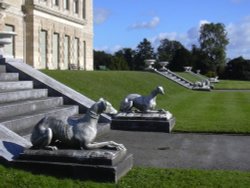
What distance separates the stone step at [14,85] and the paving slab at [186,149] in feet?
8.08

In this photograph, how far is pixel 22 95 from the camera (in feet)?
37.4

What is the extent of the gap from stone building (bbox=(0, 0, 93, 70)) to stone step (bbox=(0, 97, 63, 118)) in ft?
96.4

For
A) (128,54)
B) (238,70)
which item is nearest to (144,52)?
(128,54)

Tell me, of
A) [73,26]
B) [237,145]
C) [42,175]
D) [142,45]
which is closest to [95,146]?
[42,175]

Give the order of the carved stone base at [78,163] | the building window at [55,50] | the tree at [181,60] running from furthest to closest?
the tree at [181,60]
the building window at [55,50]
the carved stone base at [78,163]

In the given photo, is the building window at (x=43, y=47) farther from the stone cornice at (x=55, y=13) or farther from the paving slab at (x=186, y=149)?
the paving slab at (x=186, y=149)

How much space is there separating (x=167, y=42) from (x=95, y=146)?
4572 inches

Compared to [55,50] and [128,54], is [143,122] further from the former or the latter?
[128,54]

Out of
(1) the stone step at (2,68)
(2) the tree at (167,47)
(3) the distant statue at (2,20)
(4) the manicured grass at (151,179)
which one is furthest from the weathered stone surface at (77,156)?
(2) the tree at (167,47)

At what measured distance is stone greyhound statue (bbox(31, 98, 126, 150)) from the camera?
7.50m

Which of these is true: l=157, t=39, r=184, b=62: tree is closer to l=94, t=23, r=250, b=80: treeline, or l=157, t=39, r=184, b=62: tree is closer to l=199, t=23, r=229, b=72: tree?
l=94, t=23, r=250, b=80: treeline

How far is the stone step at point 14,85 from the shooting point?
1130 cm

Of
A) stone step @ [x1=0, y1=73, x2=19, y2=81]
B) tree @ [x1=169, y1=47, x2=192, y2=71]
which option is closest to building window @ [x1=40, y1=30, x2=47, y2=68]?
stone step @ [x1=0, y1=73, x2=19, y2=81]

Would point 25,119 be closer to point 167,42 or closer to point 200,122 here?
point 200,122
